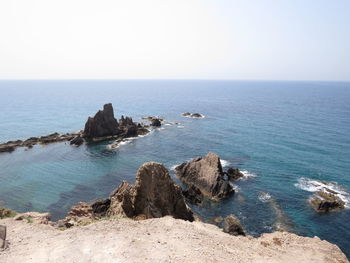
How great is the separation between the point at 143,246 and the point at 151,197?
11.4 meters

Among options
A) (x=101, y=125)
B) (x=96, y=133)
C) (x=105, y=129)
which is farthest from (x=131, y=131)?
(x=96, y=133)

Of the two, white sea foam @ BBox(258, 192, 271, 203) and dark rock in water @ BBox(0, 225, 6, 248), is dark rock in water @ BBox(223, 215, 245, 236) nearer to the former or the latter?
white sea foam @ BBox(258, 192, 271, 203)

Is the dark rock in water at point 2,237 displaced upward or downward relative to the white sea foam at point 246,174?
upward

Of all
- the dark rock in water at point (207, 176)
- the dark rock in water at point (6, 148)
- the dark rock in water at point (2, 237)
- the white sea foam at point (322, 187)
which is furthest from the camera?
the dark rock in water at point (6, 148)

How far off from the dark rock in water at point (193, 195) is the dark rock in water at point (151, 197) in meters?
10.2

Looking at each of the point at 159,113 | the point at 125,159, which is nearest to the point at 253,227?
the point at 125,159

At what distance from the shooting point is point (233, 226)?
117 feet

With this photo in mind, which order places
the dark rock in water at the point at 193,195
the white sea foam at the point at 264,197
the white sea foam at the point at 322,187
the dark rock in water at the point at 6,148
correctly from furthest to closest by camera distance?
the dark rock in water at the point at 6,148 → the white sea foam at the point at 322,187 → the dark rock in water at the point at 193,195 → the white sea foam at the point at 264,197

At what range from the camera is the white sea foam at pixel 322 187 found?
1906 inches

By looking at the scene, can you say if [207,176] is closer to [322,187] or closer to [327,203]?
[327,203]

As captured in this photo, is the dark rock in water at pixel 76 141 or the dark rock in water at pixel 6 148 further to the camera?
the dark rock in water at pixel 76 141

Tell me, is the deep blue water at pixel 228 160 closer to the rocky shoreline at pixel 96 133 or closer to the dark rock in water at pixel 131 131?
the rocky shoreline at pixel 96 133

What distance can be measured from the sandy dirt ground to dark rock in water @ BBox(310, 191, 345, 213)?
16367mm

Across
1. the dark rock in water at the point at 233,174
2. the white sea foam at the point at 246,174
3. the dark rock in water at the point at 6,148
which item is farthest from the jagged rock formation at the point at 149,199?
the dark rock in water at the point at 6,148
